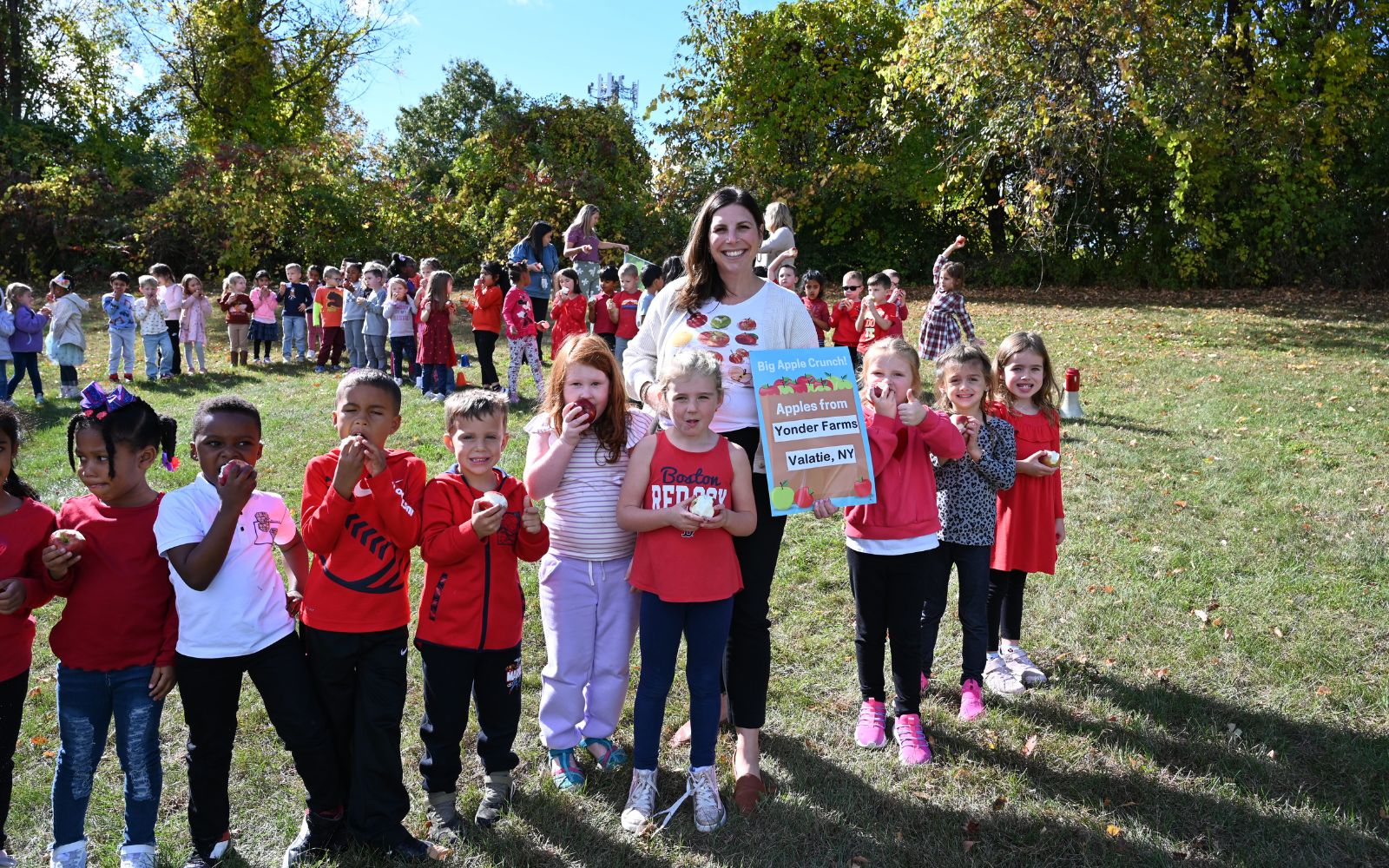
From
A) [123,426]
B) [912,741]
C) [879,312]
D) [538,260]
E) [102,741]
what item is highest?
[538,260]

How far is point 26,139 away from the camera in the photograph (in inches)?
1009

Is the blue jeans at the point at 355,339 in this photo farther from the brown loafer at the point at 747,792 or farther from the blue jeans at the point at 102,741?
the brown loafer at the point at 747,792

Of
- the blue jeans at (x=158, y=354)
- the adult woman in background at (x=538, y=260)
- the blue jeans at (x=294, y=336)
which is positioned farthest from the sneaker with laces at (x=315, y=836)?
the blue jeans at (x=294, y=336)

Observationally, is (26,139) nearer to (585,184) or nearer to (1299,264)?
(585,184)

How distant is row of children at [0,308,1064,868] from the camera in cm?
304

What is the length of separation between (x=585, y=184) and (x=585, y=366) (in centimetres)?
2313

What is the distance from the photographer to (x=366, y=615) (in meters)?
3.15

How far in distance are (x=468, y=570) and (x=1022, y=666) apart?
296 cm

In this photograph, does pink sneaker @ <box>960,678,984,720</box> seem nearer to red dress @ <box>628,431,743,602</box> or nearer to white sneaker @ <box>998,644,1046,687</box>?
white sneaker @ <box>998,644,1046,687</box>

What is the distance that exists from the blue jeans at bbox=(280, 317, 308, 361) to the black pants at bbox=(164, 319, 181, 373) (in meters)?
1.87

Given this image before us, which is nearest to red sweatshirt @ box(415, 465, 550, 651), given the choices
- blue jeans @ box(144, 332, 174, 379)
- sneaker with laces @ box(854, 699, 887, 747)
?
sneaker with laces @ box(854, 699, 887, 747)

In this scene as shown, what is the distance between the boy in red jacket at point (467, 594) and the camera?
129 inches

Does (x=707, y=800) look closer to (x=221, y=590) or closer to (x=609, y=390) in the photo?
(x=609, y=390)

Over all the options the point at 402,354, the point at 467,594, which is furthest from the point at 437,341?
the point at 467,594
